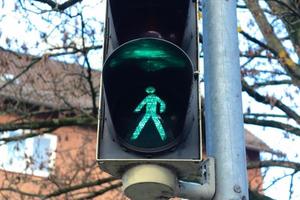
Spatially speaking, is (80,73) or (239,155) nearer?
(239,155)

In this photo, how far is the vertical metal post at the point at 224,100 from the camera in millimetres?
2854

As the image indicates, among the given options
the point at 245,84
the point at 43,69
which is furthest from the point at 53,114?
the point at 245,84

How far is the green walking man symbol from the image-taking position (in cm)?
273

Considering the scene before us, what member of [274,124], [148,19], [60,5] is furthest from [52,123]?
[148,19]

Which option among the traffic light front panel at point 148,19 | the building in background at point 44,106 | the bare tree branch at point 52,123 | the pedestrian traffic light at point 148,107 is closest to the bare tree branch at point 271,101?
the building in background at point 44,106

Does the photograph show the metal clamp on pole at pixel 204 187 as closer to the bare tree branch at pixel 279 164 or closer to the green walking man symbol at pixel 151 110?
the green walking man symbol at pixel 151 110

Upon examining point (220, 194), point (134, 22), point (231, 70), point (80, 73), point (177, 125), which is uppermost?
point (80, 73)

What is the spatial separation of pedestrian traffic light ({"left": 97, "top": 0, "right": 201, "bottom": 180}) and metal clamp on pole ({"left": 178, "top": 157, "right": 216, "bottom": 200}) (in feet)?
0.45

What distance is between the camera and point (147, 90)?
2.80 meters

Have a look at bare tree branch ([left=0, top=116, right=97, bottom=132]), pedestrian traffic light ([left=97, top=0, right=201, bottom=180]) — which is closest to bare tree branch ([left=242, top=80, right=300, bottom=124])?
bare tree branch ([left=0, top=116, right=97, bottom=132])

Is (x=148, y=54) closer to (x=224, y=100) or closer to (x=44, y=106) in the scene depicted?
(x=224, y=100)

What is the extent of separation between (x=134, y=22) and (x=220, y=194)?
89 cm

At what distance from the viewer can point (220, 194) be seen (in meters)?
2.84

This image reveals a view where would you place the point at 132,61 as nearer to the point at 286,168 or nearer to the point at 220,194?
the point at 220,194
